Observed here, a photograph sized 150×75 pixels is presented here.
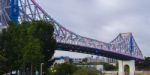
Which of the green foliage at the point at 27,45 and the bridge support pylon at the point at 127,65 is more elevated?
the green foliage at the point at 27,45

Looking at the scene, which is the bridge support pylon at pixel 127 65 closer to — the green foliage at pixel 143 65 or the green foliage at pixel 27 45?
the green foliage at pixel 143 65

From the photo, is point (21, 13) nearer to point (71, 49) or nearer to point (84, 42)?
point (71, 49)

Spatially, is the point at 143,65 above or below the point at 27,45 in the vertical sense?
below

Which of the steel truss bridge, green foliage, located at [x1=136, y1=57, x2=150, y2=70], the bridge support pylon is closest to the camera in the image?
the steel truss bridge

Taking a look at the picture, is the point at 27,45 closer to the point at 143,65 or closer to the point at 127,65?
the point at 127,65

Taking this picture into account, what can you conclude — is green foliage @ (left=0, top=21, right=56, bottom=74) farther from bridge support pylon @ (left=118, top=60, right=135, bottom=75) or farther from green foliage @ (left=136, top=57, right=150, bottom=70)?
green foliage @ (left=136, top=57, right=150, bottom=70)

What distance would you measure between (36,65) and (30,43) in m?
2.70

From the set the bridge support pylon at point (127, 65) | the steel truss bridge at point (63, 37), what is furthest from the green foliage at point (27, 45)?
the bridge support pylon at point (127, 65)

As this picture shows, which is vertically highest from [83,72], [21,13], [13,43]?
[21,13]

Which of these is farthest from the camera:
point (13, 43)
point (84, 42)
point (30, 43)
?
point (84, 42)

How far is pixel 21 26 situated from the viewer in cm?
5738

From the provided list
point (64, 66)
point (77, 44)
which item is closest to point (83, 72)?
point (64, 66)

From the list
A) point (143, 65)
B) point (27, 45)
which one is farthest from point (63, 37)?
point (143, 65)

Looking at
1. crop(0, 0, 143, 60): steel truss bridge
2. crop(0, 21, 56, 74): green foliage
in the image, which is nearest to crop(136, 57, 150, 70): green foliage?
crop(0, 0, 143, 60): steel truss bridge
